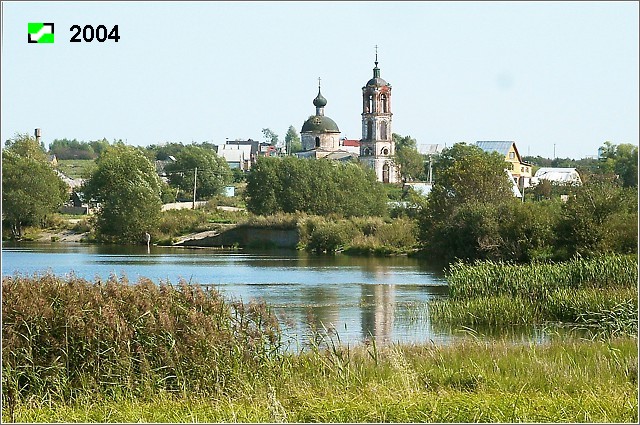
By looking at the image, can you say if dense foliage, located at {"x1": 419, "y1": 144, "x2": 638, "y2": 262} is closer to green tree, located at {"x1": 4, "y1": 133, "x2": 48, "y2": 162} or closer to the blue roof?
green tree, located at {"x1": 4, "y1": 133, "x2": 48, "y2": 162}

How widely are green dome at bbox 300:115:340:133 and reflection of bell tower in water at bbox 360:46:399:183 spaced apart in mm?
7990

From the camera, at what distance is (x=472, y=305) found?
17859 mm

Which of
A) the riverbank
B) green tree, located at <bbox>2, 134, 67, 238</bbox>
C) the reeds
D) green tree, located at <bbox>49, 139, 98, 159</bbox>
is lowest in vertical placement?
the riverbank

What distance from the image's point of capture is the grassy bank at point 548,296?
1619 cm

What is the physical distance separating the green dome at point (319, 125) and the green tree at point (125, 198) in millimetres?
54314

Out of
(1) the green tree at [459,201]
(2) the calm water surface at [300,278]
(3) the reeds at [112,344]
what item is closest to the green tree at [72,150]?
(2) the calm water surface at [300,278]

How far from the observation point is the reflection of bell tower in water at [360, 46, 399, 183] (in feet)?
319

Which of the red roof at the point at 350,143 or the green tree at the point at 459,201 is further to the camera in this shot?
the red roof at the point at 350,143

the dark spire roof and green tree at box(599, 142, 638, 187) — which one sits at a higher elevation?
the dark spire roof

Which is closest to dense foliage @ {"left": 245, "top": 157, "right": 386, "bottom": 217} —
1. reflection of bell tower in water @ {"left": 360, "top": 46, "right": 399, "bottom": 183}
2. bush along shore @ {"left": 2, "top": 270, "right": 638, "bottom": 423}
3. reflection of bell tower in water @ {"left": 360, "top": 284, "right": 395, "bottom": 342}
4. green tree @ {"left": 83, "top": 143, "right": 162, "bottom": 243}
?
green tree @ {"left": 83, "top": 143, "right": 162, "bottom": 243}

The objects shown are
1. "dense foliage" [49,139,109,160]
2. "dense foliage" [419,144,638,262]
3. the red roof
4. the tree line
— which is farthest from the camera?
the red roof

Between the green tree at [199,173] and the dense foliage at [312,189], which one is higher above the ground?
the green tree at [199,173]

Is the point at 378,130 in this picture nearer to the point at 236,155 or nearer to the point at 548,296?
the point at 236,155

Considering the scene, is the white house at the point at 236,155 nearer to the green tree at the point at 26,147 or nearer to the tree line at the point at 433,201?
the tree line at the point at 433,201
